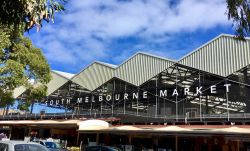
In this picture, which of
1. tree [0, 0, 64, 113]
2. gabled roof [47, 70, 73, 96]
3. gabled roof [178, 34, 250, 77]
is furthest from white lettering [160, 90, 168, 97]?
gabled roof [47, 70, 73, 96]

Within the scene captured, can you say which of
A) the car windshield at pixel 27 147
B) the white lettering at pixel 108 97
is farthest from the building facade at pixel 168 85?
the car windshield at pixel 27 147

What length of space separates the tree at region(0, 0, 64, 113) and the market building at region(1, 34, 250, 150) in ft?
20.3

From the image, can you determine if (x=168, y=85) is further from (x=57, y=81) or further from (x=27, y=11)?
(x=27, y=11)

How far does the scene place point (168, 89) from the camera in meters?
37.0

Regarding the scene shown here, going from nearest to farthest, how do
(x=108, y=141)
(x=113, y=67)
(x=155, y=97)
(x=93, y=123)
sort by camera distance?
(x=93, y=123), (x=108, y=141), (x=155, y=97), (x=113, y=67)

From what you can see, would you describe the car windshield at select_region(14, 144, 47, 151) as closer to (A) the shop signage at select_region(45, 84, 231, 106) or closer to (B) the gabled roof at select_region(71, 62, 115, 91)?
(A) the shop signage at select_region(45, 84, 231, 106)

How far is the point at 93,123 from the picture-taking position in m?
27.3

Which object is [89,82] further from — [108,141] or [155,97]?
[108,141]

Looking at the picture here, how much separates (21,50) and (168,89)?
1615cm

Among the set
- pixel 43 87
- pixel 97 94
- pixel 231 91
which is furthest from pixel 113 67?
pixel 231 91

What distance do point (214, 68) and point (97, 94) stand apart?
56.2 feet

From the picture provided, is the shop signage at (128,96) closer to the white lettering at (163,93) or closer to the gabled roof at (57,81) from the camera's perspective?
the white lettering at (163,93)

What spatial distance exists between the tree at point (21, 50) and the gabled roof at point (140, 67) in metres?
10.6

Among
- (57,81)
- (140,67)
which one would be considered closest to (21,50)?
(140,67)
